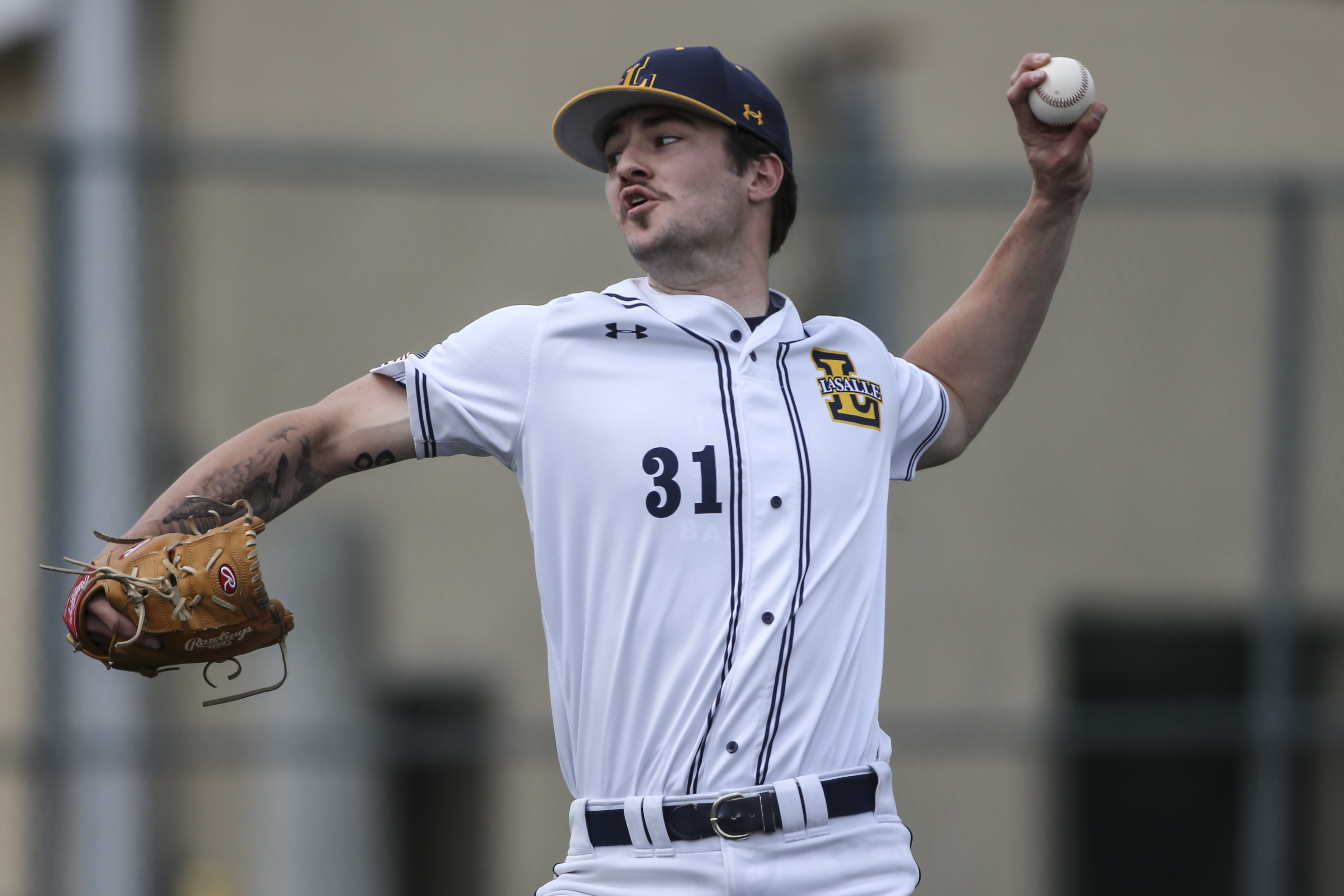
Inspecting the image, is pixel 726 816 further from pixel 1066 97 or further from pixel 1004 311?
pixel 1066 97

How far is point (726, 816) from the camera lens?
2840mm

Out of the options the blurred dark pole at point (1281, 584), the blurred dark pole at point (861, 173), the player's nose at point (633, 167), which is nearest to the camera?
the player's nose at point (633, 167)

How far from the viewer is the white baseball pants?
283 cm

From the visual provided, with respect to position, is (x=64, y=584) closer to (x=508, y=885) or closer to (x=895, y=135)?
(x=508, y=885)

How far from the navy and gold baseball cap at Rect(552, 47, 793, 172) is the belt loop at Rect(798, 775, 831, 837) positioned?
1353 millimetres

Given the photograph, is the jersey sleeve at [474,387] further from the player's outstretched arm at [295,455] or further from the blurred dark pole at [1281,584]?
the blurred dark pole at [1281,584]

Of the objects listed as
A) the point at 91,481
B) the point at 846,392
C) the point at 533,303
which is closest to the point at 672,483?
the point at 846,392

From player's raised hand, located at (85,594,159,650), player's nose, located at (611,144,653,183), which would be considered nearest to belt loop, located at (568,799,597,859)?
player's raised hand, located at (85,594,159,650)

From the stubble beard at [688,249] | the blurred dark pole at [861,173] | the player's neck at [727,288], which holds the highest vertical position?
the blurred dark pole at [861,173]

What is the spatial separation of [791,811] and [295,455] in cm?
114

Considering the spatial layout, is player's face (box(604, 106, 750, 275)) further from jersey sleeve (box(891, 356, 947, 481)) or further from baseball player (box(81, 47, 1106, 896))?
jersey sleeve (box(891, 356, 947, 481))

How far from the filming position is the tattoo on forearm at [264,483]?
2.92 meters

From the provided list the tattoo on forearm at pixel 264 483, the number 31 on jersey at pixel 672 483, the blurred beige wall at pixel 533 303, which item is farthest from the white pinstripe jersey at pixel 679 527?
the blurred beige wall at pixel 533 303

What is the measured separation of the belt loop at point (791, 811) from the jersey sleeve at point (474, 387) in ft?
2.73
